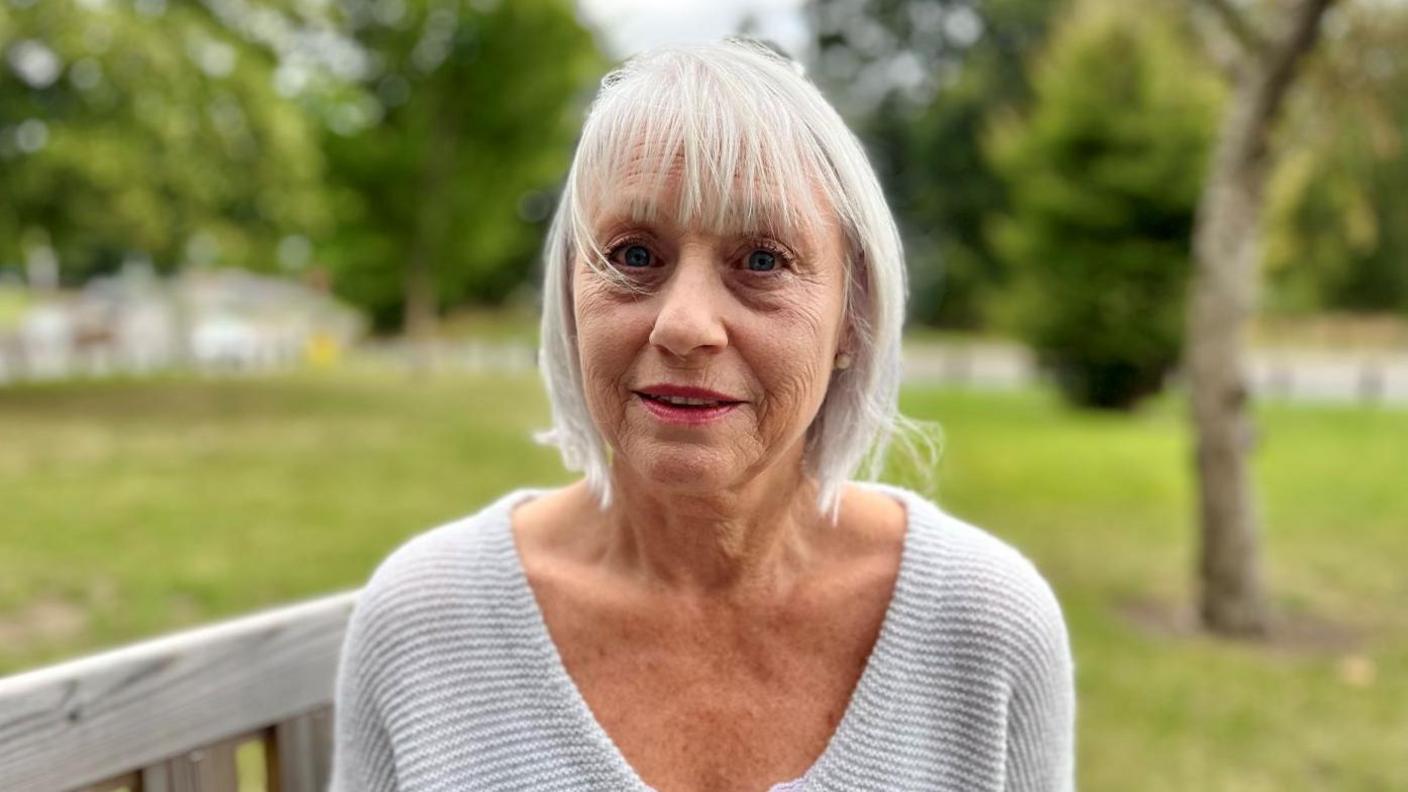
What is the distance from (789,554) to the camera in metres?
1.54

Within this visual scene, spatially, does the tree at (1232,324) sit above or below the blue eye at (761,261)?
below

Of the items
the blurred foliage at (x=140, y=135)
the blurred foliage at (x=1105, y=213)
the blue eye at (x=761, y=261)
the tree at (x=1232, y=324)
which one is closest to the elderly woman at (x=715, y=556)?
the blue eye at (x=761, y=261)

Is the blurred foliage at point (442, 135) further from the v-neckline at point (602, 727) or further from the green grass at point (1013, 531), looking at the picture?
the green grass at point (1013, 531)

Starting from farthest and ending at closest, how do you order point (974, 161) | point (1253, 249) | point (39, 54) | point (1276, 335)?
point (974, 161) → point (1276, 335) → point (39, 54) → point (1253, 249)

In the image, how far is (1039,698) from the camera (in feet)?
4.95

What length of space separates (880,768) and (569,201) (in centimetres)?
78

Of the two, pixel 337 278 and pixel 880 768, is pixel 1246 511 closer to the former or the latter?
pixel 880 768

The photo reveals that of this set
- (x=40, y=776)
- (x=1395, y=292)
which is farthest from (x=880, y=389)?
(x=1395, y=292)

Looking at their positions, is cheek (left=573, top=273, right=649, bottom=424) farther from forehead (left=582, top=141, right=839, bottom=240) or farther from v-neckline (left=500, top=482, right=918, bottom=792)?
v-neckline (left=500, top=482, right=918, bottom=792)

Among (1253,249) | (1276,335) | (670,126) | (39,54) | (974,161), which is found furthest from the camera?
(974,161)

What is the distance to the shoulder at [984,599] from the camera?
1.48m

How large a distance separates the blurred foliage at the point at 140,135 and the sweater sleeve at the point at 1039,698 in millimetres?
12707

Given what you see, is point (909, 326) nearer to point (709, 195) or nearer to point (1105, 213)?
point (709, 195)

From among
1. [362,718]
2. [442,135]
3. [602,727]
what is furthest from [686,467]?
[442,135]
